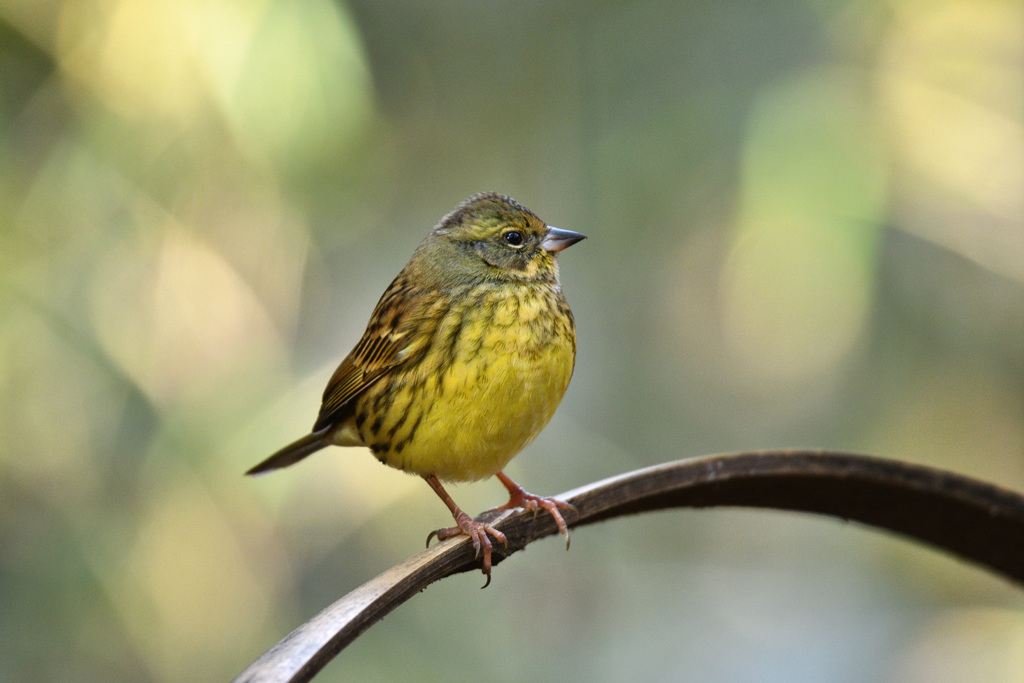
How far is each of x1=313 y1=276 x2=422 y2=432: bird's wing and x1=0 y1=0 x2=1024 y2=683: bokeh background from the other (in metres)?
0.99

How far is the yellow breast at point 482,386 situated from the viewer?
1.63m

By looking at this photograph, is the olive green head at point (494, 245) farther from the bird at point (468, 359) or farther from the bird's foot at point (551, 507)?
the bird's foot at point (551, 507)

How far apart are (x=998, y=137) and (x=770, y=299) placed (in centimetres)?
92

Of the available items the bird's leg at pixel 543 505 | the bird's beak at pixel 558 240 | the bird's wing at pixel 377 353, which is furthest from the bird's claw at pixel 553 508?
the bird's beak at pixel 558 240

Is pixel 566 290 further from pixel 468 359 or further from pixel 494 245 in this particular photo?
pixel 468 359

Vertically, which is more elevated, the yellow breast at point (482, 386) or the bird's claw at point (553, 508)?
the yellow breast at point (482, 386)

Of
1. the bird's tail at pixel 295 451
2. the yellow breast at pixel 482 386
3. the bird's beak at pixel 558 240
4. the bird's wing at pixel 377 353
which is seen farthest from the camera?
the bird's tail at pixel 295 451

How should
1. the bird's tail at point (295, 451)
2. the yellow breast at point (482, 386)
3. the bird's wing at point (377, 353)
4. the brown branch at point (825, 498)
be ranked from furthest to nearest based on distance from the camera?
the bird's tail at point (295, 451), the bird's wing at point (377, 353), the yellow breast at point (482, 386), the brown branch at point (825, 498)

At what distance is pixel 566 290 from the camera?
3.56m

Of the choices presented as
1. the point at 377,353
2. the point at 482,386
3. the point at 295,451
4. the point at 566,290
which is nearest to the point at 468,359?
the point at 482,386

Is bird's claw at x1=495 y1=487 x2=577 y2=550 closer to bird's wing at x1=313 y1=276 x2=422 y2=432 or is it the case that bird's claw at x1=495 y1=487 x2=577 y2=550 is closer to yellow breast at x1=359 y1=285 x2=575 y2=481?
yellow breast at x1=359 y1=285 x2=575 y2=481

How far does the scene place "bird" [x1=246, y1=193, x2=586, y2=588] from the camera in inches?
64.2

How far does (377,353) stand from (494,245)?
0.30 m

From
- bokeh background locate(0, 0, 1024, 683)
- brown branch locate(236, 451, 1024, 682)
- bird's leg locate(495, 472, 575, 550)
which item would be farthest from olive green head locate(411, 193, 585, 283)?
bokeh background locate(0, 0, 1024, 683)
